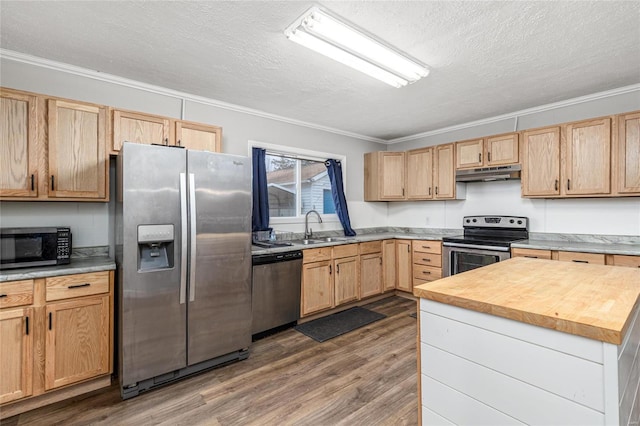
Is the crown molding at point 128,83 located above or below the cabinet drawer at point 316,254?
above

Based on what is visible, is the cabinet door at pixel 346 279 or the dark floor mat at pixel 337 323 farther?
the cabinet door at pixel 346 279

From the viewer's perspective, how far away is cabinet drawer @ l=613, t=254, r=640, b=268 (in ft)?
8.95

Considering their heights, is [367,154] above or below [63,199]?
above

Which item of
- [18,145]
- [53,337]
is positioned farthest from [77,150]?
[53,337]

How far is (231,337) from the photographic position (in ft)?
8.84

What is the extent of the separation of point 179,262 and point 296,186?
222 centimetres

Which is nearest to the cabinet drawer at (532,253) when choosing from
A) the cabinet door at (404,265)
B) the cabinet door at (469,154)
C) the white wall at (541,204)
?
the white wall at (541,204)

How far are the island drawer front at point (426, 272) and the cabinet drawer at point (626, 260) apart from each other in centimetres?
175

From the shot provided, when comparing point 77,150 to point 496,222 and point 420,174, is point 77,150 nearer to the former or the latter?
point 420,174

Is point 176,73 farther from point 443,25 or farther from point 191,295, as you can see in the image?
point 443,25

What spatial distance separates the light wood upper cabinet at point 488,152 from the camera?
12.4ft

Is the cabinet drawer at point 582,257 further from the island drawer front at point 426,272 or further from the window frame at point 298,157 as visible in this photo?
the window frame at point 298,157

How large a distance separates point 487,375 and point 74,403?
2.68m

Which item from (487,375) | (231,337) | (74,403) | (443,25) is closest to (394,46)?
(443,25)
